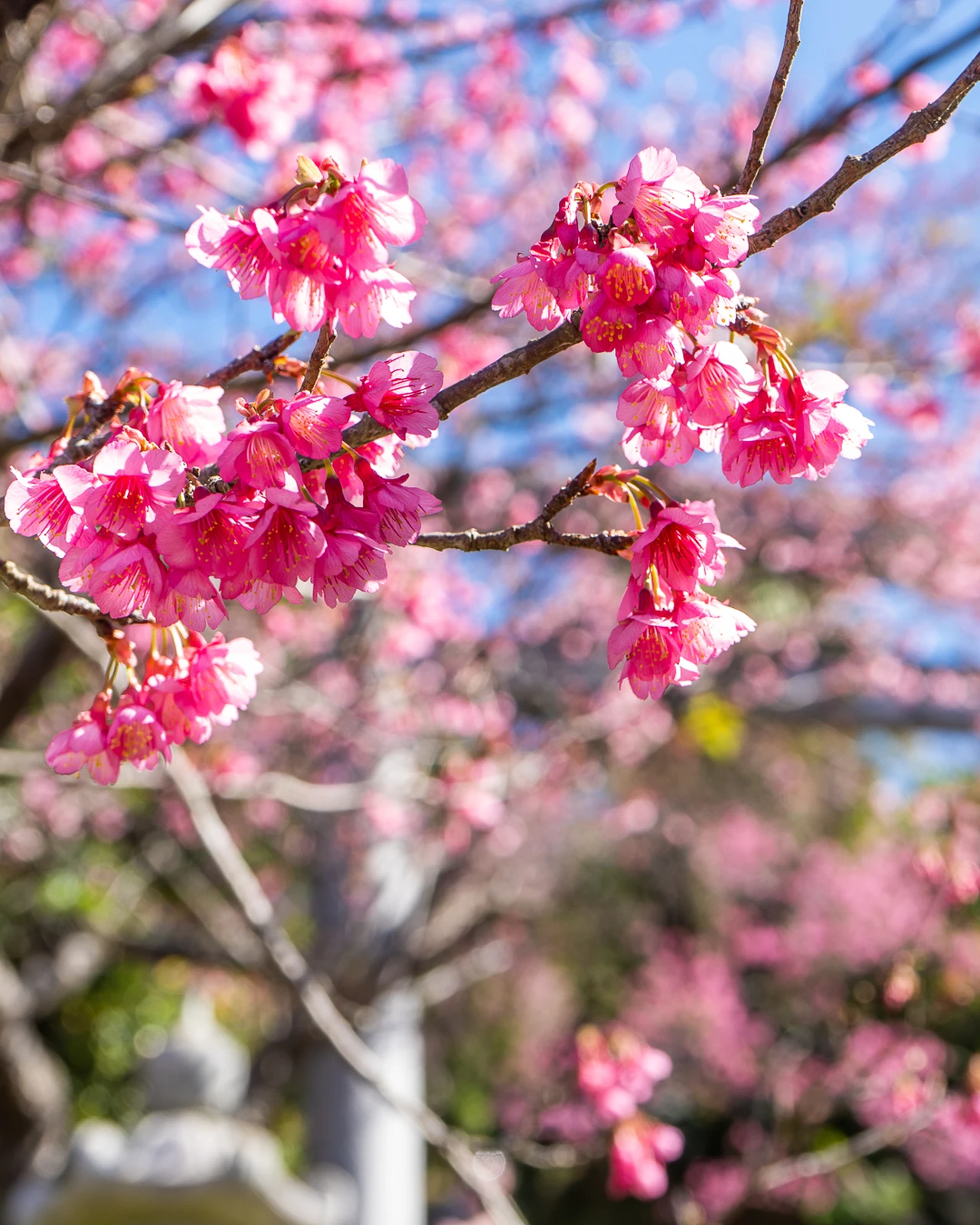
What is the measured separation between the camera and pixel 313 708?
3.41 metres

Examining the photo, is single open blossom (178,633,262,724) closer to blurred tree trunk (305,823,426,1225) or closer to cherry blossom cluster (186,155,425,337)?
cherry blossom cluster (186,155,425,337)

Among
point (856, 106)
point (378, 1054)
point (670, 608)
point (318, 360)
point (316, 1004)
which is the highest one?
point (318, 360)

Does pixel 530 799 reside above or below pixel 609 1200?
above

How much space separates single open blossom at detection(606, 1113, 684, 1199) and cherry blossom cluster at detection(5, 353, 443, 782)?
2034mm

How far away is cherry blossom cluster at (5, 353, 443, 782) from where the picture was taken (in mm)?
799

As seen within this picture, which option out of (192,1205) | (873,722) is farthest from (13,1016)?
(873,722)

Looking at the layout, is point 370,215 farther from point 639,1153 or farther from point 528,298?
point 639,1153

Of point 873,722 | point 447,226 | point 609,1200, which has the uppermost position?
point 447,226

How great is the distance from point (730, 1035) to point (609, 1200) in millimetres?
1952

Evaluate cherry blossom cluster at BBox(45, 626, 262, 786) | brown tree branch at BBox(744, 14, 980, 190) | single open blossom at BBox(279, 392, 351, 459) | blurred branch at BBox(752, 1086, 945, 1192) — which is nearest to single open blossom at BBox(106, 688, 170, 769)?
cherry blossom cluster at BBox(45, 626, 262, 786)

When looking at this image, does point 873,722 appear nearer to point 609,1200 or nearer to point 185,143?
point 185,143

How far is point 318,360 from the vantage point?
869 millimetres

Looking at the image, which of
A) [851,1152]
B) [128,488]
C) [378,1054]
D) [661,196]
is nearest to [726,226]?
[661,196]

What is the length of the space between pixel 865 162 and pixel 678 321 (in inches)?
9.5
